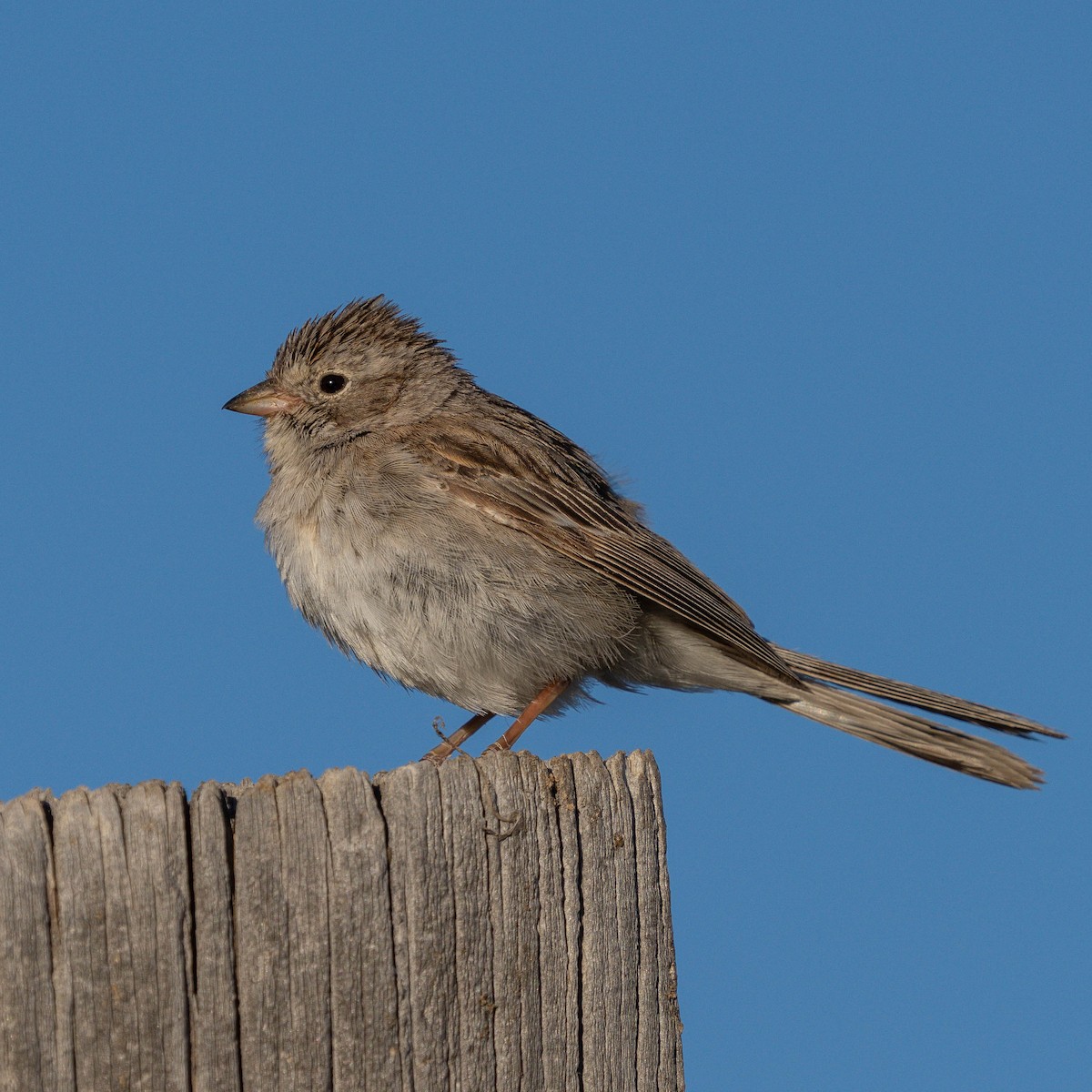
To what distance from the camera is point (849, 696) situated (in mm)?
6758

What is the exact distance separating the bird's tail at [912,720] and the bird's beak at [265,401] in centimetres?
274

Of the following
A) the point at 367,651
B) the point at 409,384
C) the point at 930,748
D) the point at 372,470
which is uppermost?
the point at 409,384

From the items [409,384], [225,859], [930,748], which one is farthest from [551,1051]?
[409,384]

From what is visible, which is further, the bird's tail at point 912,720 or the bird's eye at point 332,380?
the bird's eye at point 332,380

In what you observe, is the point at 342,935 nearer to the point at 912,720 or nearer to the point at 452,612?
the point at 452,612

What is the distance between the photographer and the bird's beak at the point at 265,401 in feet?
22.5

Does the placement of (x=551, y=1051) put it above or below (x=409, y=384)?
below

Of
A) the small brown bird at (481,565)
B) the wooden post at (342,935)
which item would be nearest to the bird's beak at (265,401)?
the small brown bird at (481,565)

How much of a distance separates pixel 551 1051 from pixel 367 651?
122 inches

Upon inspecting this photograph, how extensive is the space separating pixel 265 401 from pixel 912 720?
350 cm

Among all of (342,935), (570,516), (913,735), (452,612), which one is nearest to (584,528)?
(570,516)

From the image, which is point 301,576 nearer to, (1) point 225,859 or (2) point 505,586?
(2) point 505,586

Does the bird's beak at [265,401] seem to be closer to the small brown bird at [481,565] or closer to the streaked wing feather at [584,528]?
the small brown bird at [481,565]

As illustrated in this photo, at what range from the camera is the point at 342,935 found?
3.06 meters
